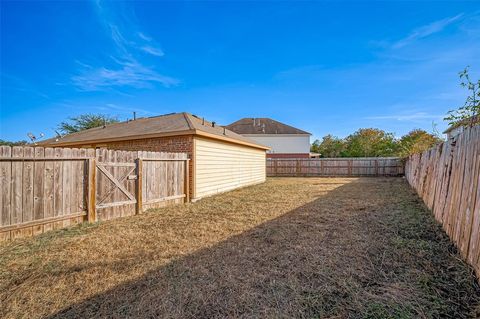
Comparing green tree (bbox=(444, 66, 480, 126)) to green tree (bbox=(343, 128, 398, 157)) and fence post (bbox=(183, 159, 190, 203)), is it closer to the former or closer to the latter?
fence post (bbox=(183, 159, 190, 203))

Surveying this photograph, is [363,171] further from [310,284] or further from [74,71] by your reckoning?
[74,71]

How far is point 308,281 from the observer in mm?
2586

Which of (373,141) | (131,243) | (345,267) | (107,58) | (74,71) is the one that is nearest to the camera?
(345,267)

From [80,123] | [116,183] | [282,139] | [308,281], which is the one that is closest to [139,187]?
[116,183]

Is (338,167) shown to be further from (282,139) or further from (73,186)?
(73,186)

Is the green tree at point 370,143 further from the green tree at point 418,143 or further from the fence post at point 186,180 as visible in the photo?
the fence post at point 186,180

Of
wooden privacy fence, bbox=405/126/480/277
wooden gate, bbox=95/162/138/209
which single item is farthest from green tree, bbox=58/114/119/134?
wooden privacy fence, bbox=405/126/480/277

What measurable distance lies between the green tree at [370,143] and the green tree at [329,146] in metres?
1.04

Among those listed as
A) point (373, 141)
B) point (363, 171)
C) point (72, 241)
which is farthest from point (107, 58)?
point (373, 141)

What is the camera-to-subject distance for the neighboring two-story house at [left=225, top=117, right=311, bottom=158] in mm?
29281

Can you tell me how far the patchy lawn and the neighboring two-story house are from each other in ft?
80.8

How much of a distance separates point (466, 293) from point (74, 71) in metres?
17.5

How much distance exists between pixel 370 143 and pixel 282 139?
1292 centimetres

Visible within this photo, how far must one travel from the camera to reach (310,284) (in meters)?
2.52
